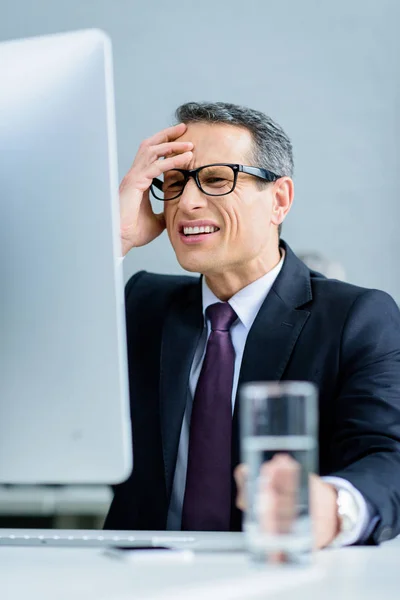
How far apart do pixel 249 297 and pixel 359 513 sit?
0.77m

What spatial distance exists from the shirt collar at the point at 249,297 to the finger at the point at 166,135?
32 centimetres

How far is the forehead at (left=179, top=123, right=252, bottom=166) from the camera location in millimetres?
1762

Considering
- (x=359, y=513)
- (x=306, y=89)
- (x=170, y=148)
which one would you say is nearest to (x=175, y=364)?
(x=170, y=148)

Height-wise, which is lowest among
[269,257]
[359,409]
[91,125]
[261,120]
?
Answer: [359,409]

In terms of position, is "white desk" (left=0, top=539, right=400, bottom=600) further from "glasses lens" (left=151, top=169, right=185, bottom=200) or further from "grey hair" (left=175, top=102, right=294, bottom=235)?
"grey hair" (left=175, top=102, right=294, bottom=235)

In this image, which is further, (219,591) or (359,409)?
(359,409)

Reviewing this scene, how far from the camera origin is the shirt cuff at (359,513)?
1.04m

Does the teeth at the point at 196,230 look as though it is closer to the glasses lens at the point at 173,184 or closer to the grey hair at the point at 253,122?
the glasses lens at the point at 173,184

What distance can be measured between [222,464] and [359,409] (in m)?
0.29

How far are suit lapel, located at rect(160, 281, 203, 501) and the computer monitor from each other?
73 cm

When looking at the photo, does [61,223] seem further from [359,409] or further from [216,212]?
[216,212]

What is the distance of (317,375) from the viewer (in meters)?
1.60

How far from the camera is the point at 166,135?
1800 mm

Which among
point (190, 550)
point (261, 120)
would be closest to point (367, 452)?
point (190, 550)
